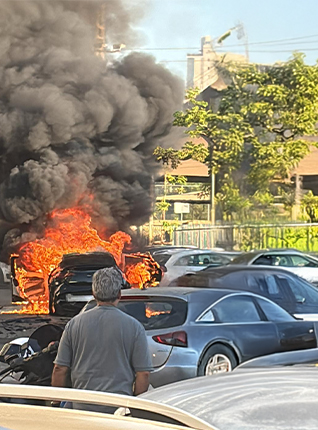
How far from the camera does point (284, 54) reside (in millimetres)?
6211

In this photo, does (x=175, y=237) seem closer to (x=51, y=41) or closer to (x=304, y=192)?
(x=304, y=192)

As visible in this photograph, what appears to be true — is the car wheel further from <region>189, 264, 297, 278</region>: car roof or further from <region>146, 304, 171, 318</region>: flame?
<region>189, 264, 297, 278</region>: car roof

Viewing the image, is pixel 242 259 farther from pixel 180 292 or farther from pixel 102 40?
pixel 102 40

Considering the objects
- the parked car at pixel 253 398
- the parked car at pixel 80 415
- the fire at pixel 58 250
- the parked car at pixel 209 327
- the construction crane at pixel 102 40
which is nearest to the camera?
A: the parked car at pixel 80 415

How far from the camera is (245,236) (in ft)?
20.3

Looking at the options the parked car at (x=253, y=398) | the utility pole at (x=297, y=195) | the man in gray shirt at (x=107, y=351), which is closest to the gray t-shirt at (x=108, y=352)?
the man in gray shirt at (x=107, y=351)

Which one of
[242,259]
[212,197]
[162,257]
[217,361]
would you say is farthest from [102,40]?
[217,361]

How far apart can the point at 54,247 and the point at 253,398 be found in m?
3.98

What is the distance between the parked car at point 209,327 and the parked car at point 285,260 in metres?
0.28

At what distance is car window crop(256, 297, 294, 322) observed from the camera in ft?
20.4

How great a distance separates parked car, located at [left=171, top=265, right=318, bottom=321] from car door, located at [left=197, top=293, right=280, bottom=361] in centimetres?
11

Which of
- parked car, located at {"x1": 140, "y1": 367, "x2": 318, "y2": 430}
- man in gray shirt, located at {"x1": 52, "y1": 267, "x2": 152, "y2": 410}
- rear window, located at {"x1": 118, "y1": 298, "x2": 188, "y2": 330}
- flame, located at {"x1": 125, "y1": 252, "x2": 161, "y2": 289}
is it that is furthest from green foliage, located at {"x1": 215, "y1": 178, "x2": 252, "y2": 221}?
parked car, located at {"x1": 140, "y1": 367, "x2": 318, "y2": 430}

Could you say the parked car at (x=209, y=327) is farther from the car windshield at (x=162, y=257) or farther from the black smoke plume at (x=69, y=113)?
the black smoke plume at (x=69, y=113)

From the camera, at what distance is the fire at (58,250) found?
6.25 metres
